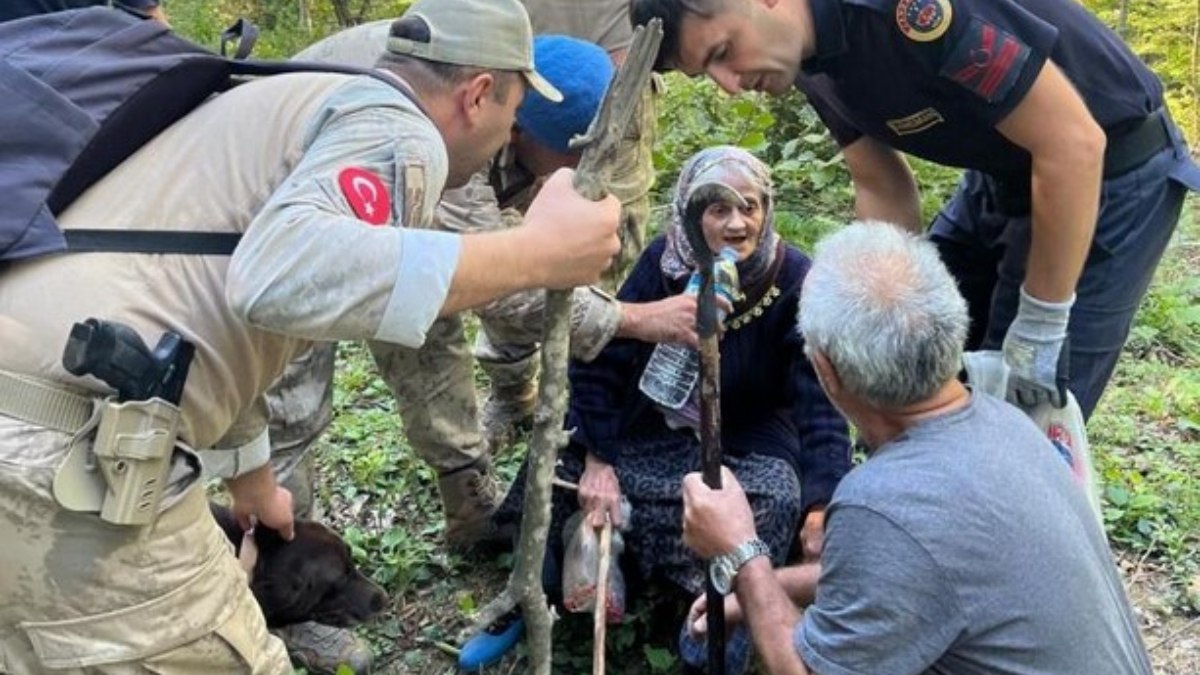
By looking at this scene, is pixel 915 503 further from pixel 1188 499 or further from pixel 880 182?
pixel 1188 499

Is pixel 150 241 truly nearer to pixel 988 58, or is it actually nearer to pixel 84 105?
pixel 84 105

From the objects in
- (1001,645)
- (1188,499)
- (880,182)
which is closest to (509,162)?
(880,182)

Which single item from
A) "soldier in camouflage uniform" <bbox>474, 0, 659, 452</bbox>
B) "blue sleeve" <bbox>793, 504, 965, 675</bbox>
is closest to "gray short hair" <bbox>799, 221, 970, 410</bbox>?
"blue sleeve" <bbox>793, 504, 965, 675</bbox>

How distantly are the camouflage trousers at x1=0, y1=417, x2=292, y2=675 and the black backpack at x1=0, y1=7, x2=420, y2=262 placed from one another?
1.14 feet

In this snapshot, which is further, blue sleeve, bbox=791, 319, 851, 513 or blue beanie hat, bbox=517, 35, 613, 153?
blue sleeve, bbox=791, 319, 851, 513

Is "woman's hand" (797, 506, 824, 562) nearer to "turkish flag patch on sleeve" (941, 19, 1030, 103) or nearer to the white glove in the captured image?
the white glove

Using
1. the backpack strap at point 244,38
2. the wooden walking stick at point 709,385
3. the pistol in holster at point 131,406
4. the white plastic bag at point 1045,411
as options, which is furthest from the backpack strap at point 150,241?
the white plastic bag at point 1045,411

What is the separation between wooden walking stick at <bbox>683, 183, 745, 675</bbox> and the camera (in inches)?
102

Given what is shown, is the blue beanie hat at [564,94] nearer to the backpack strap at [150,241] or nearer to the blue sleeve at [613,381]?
the blue sleeve at [613,381]

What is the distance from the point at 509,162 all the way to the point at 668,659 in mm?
1593

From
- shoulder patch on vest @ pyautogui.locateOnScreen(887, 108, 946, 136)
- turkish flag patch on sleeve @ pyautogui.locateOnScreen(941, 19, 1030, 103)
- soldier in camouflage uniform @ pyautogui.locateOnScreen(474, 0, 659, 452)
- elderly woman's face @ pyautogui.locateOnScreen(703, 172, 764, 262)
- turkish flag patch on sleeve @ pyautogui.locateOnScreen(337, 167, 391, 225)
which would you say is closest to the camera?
turkish flag patch on sleeve @ pyautogui.locateOnScreen(337, 167, 391, 225)

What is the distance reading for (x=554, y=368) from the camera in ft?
7.88

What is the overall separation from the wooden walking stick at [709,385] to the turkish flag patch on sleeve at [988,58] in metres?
0.67

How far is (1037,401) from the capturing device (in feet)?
9.86
